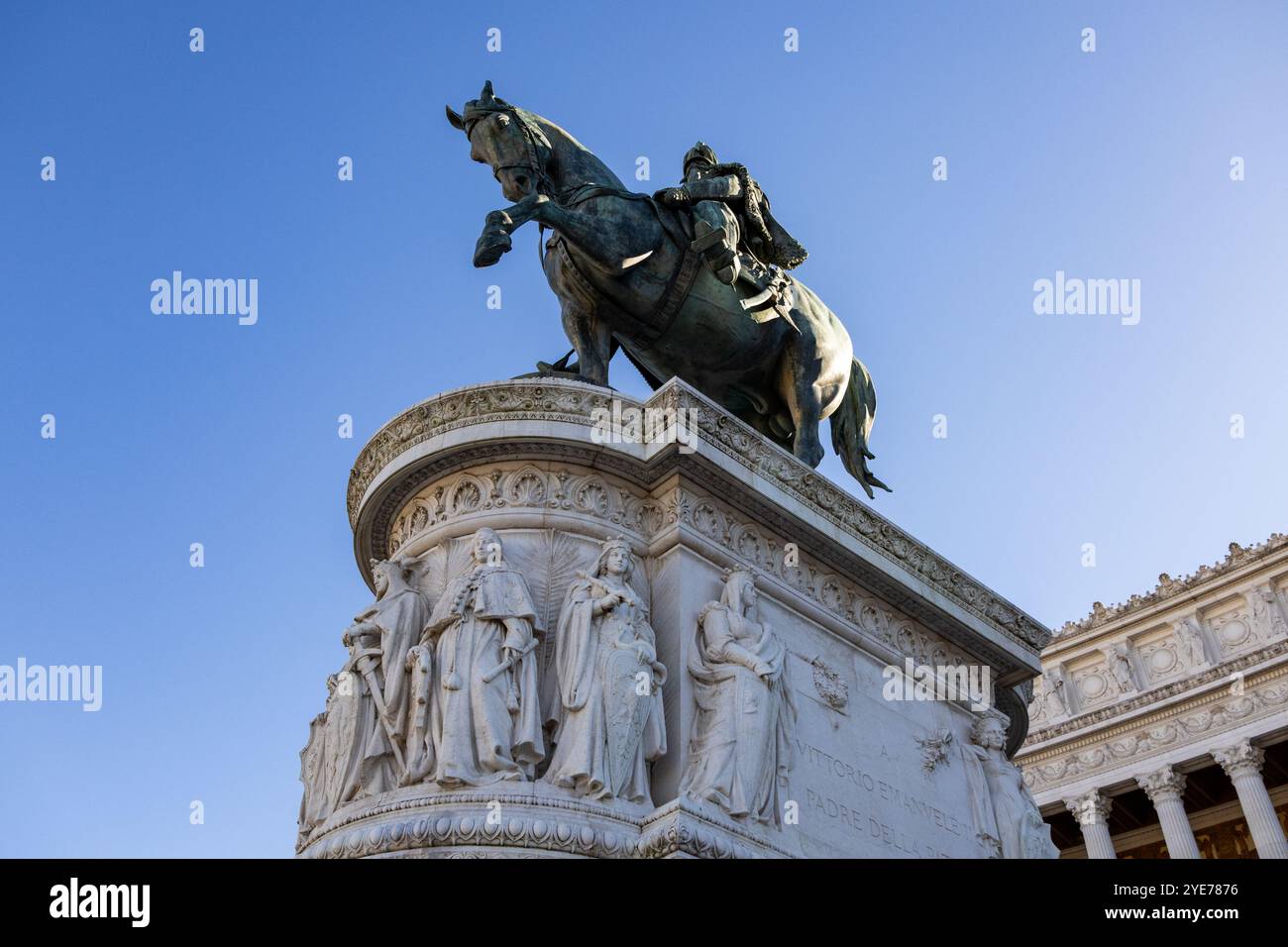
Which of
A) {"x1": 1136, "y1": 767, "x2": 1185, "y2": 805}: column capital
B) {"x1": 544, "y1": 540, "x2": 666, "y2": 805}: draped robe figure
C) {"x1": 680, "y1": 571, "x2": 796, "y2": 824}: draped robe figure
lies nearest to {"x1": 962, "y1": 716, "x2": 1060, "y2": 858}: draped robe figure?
{"x1": 680, "y1": 571, "x2": 796, "y2": 824}: draped robe figure

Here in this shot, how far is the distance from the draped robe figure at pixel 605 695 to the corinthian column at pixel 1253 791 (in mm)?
35444

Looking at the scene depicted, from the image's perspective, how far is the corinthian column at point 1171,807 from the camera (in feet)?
139

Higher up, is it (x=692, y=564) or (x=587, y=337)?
(x=587, y=337)

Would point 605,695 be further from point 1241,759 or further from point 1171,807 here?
point 1171,807

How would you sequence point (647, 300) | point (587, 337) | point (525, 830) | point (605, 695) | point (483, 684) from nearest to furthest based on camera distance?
point (525, 830) < point (483, 684) < point (605, 695) < point (647, 300) < point (587, 337)

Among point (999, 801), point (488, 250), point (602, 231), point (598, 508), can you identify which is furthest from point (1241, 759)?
point (488, 250)

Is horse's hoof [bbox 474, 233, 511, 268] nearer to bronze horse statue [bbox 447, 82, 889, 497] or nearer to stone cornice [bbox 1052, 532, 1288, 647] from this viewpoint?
bronze horse statue [bbox 447, 82, 889, 497]

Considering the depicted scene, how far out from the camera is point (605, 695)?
395 inches

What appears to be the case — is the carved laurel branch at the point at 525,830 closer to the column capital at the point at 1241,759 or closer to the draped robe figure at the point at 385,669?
the draped robe figure at the point at 385,669

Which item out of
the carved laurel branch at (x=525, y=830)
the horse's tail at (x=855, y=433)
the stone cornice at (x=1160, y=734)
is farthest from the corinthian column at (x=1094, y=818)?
the carved laurel branch at (x=525, y=830)

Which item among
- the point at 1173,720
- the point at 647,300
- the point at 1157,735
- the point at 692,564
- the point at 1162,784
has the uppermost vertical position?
the point at 647,300

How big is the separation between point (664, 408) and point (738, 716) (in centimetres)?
270

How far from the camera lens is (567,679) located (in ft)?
33.2

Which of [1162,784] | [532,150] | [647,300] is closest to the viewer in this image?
[532,150]
